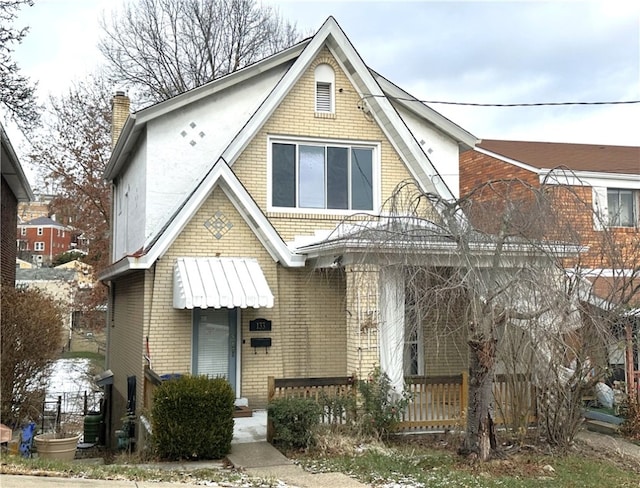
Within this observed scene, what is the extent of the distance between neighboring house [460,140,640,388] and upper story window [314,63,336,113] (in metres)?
4.01

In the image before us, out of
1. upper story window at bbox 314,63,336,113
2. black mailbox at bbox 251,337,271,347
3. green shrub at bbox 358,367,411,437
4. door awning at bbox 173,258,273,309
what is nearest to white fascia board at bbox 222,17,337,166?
upper story window at bbox 314,63,336,113

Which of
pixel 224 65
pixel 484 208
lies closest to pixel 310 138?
pixel 484 208

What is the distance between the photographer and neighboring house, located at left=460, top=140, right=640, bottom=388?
1129 centimetres

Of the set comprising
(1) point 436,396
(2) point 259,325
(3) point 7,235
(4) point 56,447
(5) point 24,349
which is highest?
(3) point 7,235

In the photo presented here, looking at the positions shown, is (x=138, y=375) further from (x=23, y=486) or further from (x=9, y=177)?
(x=9, y=177)

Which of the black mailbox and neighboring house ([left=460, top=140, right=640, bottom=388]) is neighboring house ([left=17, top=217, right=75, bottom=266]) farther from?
the black mailbox

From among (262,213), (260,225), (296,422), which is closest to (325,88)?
(262,213)

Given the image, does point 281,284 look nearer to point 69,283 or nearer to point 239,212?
point 239,212

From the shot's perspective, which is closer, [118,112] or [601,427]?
[601,427]

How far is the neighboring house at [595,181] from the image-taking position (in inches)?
444

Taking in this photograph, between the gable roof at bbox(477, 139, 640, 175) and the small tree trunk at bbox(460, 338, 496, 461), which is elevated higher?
the gable roof at bbox(477, 139, 640, 175)

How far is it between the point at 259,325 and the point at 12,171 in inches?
374

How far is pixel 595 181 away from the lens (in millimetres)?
19844

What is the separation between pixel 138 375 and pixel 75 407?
36.9 feet
